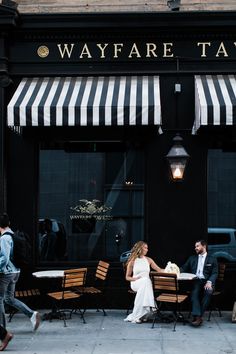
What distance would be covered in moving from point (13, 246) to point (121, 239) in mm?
3050

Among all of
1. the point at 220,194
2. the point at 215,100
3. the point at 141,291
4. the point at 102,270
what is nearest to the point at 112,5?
the point at 215,100

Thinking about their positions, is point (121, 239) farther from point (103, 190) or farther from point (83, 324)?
point (83, 324)

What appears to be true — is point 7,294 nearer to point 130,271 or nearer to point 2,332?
point 2,332

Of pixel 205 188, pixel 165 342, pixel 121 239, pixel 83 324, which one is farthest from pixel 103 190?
pixel 165 342

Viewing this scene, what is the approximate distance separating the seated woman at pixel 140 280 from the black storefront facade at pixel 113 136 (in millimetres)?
921

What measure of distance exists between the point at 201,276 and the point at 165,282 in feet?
2.82

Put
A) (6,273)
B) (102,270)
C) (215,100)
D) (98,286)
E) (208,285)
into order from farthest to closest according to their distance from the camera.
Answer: (98,286)
(102,270)
(215,100)
(208,285)
(6,273)

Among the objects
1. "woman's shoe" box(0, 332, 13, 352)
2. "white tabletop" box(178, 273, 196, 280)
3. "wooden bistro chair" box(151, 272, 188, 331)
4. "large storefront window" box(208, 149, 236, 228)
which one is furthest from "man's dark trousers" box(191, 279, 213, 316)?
"woman's shoe" box(0, 332, 13, 352)

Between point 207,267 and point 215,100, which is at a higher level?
point 215,100

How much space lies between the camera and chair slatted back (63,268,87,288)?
10.1 m

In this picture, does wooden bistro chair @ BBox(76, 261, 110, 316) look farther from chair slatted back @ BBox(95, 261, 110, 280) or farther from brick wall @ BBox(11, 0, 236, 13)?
brick wall @ BBox(11, 0, 236, 13)

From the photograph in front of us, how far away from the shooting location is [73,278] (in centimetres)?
1018

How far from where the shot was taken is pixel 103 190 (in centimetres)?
1180

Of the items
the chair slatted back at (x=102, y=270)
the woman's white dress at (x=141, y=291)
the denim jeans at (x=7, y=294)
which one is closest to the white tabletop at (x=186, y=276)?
the woman's white dress at (x=141, y=291)
